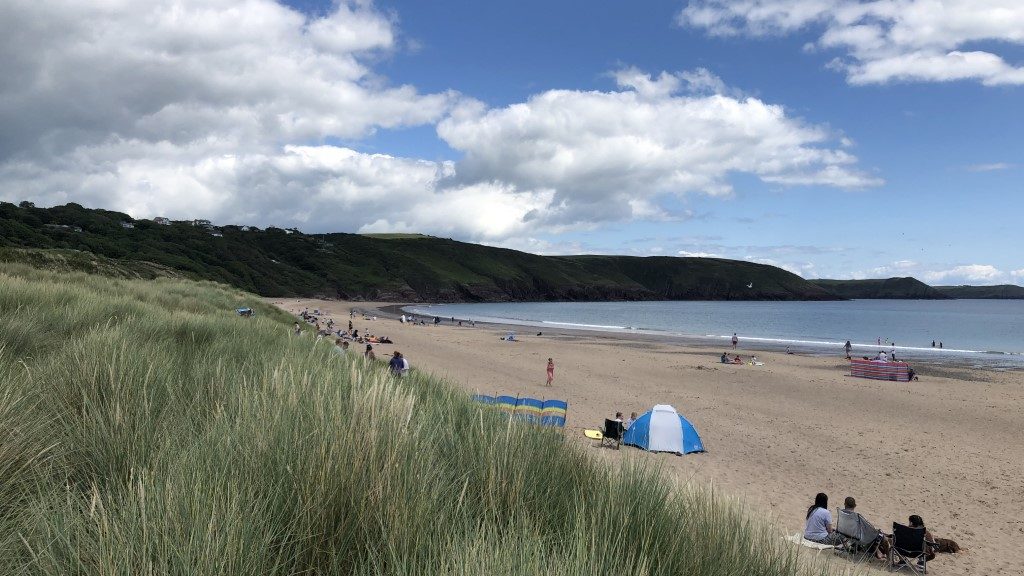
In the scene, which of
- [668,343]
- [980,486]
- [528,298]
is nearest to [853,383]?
[980,486]

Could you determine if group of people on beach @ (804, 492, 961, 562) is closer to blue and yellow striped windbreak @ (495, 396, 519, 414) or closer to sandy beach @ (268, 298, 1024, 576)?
sandy beach @ (268, 298, 1024, 576)

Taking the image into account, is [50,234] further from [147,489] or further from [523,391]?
[147,489]

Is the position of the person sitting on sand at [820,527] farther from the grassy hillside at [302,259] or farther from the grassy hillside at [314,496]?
the grassy hillside at [302,259]

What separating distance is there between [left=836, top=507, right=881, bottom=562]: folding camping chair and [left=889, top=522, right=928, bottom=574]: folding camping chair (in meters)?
0.25

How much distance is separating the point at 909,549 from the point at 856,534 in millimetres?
720

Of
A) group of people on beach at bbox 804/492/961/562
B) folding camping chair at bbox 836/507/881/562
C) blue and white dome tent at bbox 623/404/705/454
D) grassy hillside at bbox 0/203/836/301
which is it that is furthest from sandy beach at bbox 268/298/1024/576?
grassy hillside at bbox 0/203/836/301

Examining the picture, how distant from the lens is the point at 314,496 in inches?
84.0

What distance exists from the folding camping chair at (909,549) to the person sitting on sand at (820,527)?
808mm

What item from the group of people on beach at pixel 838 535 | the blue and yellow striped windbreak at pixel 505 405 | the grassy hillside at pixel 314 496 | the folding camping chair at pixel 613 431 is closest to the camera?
the grassy hillside at pixel 314 496

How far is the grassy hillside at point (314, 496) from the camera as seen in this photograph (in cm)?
176

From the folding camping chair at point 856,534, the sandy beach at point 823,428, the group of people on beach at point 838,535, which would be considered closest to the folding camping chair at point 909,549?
the group of people on beach at point 838,535

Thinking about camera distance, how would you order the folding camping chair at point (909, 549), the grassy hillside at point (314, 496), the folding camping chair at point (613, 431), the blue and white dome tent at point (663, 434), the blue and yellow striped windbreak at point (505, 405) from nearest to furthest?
the grassy hillside at point (314, 496)
the blue and yellow striped windbreak at point (505, 405)
the folding camping chair at point (909, 549)
the blue and white dome tent at point (663, 434)
the folding camping chair at point (613, 431)

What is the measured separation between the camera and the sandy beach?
10.7m

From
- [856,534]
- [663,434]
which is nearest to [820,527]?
[856,534]
